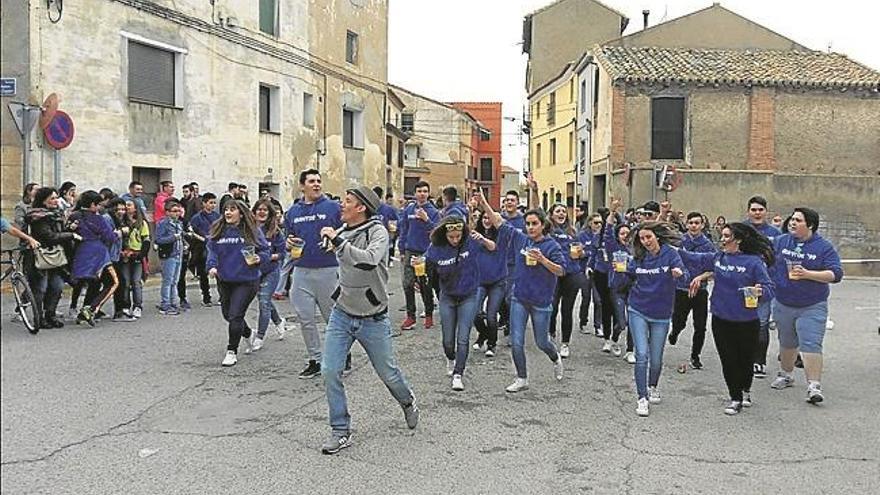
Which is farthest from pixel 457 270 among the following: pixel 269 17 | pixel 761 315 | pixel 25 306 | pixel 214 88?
pixel 269 17

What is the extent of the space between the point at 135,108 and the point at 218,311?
7.33 m

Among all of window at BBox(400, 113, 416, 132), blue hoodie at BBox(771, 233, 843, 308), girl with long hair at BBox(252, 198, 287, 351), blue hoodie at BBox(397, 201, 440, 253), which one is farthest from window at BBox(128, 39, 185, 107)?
window at BBox(400, 113, 416, 132)

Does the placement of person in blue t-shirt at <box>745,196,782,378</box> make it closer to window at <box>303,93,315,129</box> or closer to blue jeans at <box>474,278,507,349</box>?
blue jeans at <box>474,278,507,349</box>

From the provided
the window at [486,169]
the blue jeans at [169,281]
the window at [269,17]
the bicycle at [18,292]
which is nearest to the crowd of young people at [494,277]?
the bicycle at [18,292]

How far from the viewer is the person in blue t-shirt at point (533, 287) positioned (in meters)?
7.66

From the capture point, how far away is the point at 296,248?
771 cm

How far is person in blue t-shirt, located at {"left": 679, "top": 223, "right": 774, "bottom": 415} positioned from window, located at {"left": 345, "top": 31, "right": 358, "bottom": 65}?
22.7 m

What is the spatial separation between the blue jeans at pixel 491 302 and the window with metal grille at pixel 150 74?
11.5m

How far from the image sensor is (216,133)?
20797 millimetres

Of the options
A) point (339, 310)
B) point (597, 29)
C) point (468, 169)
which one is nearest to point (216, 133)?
point (339, 310)

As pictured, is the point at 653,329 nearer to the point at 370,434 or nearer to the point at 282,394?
the point at 370,434

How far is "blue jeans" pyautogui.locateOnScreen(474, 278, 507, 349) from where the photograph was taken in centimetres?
861

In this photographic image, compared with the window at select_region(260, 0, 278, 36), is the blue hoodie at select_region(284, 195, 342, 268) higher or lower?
lower

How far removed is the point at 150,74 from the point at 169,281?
7.99 meters
